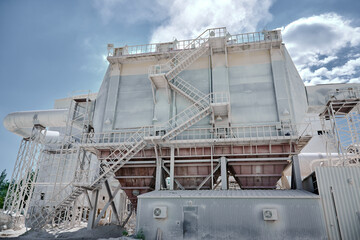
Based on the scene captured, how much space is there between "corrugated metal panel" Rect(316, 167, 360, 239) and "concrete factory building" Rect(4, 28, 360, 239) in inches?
1.8

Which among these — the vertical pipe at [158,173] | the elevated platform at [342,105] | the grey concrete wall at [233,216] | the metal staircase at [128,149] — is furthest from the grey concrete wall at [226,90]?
the grey concrete wall at [233,216]

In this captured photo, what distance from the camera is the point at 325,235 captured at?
13.0 meters

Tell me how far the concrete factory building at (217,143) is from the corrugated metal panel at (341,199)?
5cm

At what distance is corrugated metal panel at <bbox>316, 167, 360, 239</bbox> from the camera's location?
501 inches

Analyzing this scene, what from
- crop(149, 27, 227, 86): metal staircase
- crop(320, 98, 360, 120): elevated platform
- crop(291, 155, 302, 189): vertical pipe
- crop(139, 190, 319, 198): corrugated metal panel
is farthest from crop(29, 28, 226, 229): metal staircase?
crop(320, 98, 360, 120): elevated platform

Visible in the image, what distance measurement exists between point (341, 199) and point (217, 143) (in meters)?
7.89

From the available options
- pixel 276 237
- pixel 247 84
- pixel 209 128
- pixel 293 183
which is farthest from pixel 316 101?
pixel 276 237

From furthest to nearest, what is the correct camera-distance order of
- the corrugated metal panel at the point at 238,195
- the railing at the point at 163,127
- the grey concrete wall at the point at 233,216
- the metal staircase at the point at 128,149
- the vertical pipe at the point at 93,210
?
the railing at the point at 163,127 → the vertical pipe at the point at 93,210 → the metal staircase at the point at 128,149 → the corrugated metal panel at the point at 238,195 → the grey concrete wall at the point at 233,216

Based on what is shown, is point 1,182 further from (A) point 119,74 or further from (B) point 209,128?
(B) point 209,128

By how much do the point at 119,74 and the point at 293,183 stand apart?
1618 cm

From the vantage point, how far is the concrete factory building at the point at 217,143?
13.9 m

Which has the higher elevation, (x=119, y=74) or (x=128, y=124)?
(x=119, y=74)

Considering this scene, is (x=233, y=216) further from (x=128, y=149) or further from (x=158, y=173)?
(x=128, y=149)

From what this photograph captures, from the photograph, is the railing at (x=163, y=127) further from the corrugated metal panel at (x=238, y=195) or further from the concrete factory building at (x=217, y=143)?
the corrugated metal panel at (x=238, y=195)
